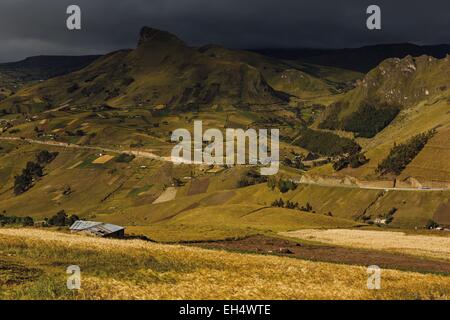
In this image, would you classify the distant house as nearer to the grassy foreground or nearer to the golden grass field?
the grassy foreground

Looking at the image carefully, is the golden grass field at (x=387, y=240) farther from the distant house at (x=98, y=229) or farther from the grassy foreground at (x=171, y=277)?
the grassy foreground at (x=171, y=277)

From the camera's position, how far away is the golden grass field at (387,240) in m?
100

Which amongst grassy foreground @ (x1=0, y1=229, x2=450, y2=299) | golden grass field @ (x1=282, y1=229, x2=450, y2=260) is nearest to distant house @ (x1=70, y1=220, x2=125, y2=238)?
grassy foreground @ (x1=0, y1=229, x2=450, y2=299)

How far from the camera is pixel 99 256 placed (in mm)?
51688

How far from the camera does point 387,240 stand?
117000 mm

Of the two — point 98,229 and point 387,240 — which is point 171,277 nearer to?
point 98,229

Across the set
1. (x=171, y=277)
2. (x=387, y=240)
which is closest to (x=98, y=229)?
(x=387, y=240)

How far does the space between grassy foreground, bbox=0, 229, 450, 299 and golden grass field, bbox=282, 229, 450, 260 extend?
5285cm

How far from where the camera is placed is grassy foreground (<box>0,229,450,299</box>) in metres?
33.8

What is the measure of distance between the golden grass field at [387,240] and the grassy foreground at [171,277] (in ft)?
173

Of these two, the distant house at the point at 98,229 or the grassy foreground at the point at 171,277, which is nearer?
the grassy foreground at the point at 171,277

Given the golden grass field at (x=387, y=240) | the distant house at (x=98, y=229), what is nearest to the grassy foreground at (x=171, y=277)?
the distant house at (x=98, y=229)
